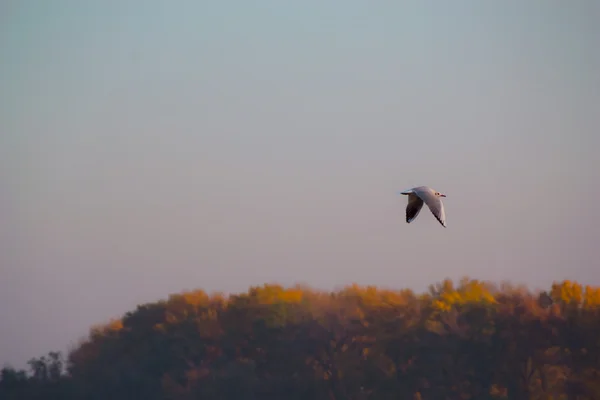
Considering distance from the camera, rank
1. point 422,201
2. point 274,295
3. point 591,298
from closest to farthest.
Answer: point 422,201, point 591,298, point 274,295

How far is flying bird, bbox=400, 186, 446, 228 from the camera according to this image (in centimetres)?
2210

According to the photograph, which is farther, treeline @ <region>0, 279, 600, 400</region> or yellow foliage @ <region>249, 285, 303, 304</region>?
yellow foliage @ <region>249, 285, 303, 304</region>

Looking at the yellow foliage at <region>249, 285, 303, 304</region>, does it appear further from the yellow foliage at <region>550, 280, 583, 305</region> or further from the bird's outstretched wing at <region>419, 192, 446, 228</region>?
the bird's outstretched wing at <region>419, 192, 446, 228</region>

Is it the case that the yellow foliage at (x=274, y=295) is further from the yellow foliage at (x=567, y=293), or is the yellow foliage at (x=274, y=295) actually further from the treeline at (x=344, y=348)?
the yellow foliage at (x=567, y=293)

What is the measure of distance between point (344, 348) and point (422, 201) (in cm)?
5298

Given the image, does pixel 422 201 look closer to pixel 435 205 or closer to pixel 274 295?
pixel 435 205

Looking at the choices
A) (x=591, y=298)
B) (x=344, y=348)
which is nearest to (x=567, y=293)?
(x=591, y=298)

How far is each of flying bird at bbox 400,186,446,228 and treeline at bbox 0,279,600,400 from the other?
44.6 metres

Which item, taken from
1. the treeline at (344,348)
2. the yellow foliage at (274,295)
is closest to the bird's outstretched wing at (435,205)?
the treeline at (344,348)

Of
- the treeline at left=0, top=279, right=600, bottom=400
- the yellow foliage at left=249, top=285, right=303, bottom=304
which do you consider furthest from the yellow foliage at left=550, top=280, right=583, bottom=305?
the yellow foliage at left=249, top=285, right=303, bottom=304

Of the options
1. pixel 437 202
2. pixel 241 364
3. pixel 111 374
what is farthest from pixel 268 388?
pixel 437 202

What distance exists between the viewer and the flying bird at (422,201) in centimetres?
2210

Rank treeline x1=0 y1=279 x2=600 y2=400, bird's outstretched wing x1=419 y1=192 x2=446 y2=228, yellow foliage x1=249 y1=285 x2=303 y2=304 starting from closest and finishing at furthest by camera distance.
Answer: bird's outstretched wing x1=419 y1=192 x2=446 y2=228 < treeline x1=0 y1=279 x2=600 y2=400 < yellow foliage x1=249 y1=285 x2=303 y2=304

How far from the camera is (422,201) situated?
24156 mm
